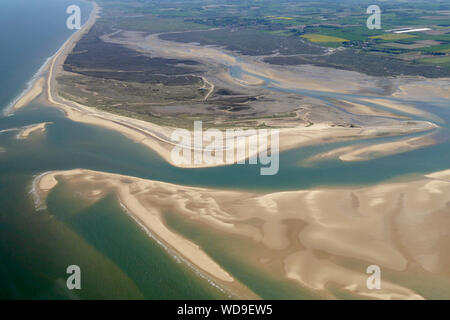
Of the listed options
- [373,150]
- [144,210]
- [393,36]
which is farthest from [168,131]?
[393,36]

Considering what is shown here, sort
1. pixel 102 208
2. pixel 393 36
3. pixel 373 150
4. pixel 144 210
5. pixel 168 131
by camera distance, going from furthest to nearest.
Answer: pixel 393 36 → pixel 168 131 → pixel 373 150 → pixel 102 208 → pixel 144 210

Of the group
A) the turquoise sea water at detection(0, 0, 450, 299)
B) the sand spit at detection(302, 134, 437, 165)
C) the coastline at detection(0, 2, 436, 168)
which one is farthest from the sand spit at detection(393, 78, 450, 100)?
the sand spit at detection(302, 134, 437, 165)

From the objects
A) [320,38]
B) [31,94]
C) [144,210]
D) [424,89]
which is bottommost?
[144,210]

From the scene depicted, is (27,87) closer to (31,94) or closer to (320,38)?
(31,94)

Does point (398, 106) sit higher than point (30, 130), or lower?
lower
